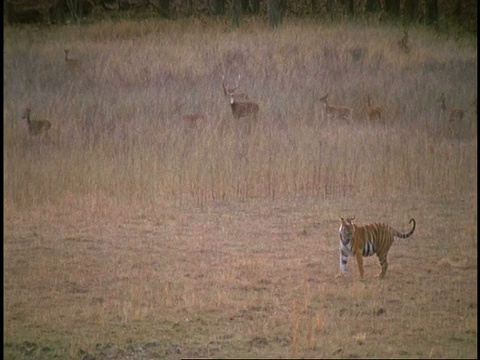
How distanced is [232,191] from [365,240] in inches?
24.3

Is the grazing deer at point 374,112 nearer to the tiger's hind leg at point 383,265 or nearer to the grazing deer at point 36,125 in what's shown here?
the tiger's hind leg at point 383,265

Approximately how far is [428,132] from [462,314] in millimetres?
774

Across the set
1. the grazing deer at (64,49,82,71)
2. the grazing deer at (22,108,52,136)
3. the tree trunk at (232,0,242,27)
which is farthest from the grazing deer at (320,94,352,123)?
the grazing deer at (22,108,52,136)

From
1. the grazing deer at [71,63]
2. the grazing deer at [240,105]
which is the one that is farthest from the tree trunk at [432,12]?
the grazing deer at [71,63]

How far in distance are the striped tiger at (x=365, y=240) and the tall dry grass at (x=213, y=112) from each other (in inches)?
5.9

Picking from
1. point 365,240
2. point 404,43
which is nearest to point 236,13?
point 404,43

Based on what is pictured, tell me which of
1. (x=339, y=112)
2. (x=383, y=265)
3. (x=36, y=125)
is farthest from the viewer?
(x=36, y=125)

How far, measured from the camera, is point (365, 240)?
3590 millimetres

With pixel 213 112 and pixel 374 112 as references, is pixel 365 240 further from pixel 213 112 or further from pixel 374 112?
pixel 213 112

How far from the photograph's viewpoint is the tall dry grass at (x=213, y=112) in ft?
12.0

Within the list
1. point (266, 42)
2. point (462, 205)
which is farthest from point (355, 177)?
point (266, 42)

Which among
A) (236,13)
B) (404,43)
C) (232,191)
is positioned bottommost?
(232,191)

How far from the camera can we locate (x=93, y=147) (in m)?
3.79

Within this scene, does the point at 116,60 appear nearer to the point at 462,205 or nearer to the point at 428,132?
the point at 428,132
